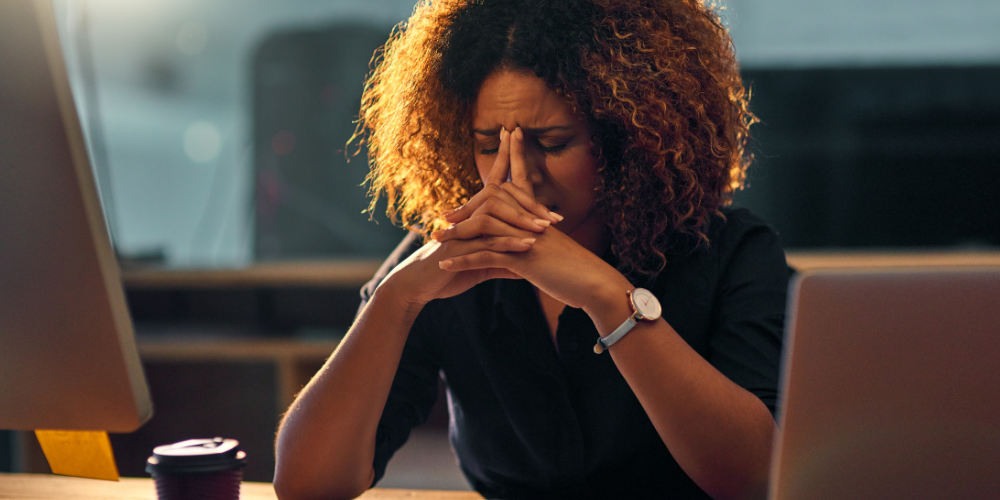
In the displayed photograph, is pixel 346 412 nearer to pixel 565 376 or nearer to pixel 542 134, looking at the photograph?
pixel 565 376

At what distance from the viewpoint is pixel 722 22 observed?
1.17 meters

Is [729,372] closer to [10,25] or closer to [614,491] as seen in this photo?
[614,491]

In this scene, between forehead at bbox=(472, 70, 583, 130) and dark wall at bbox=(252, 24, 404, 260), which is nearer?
forehead at bbox=(472, 70, 583, 130)

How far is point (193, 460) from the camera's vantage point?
657 mm

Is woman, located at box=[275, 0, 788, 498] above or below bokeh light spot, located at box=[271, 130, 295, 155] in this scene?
below

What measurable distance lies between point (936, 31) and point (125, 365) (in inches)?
119

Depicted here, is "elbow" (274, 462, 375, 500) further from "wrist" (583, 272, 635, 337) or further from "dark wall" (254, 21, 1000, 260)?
"dark wall" (254, 21, 1000, 260)

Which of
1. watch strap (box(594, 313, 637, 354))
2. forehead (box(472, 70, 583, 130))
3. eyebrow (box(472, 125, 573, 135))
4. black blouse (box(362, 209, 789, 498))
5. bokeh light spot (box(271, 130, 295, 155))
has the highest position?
bokeh light spot (box(271, 130, 295, 155))

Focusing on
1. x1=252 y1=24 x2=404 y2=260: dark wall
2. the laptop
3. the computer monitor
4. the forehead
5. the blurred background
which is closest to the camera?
the laptop

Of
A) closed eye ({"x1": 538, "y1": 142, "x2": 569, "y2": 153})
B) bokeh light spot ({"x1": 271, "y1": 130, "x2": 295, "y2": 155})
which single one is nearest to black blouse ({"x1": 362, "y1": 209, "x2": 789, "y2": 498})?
closed eye ({"x1": 538, "y1": 142, "x2": 569, "y2": 153})

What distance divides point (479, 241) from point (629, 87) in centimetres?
33

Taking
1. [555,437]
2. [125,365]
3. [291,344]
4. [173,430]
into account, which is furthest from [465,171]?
[173,430]

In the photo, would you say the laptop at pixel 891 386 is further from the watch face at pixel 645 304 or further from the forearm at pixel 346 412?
the forearm at pixel 346 412

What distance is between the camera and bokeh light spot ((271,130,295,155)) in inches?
126
